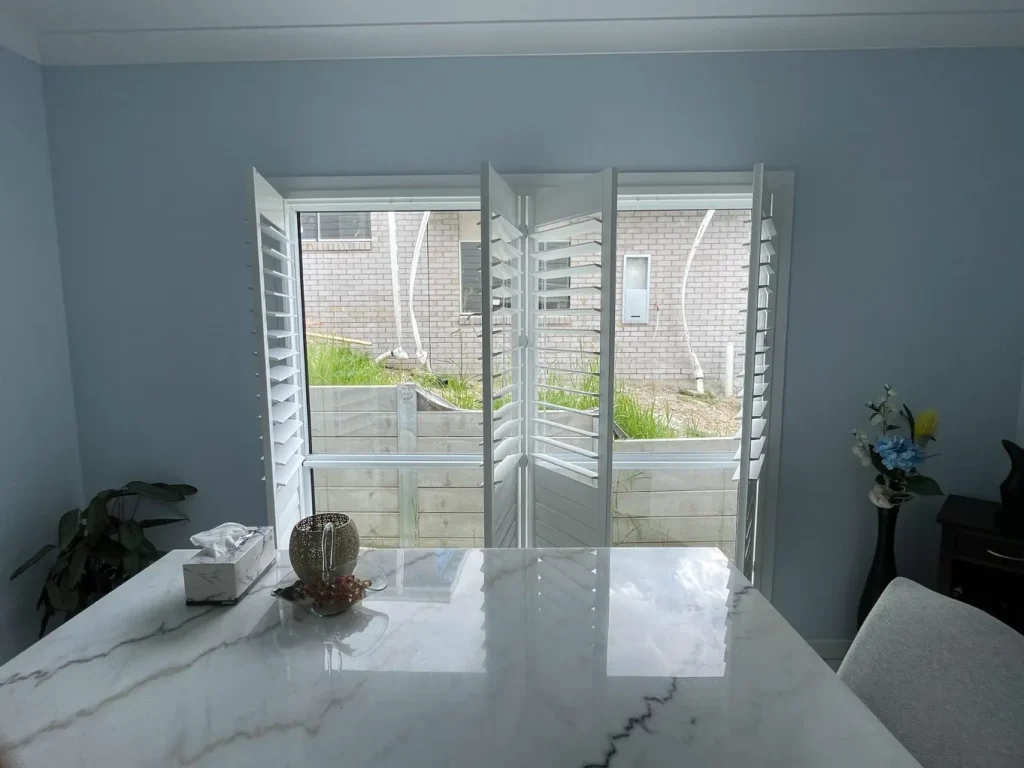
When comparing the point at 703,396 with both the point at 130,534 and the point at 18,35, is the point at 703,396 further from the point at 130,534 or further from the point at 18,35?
the point at 18,35

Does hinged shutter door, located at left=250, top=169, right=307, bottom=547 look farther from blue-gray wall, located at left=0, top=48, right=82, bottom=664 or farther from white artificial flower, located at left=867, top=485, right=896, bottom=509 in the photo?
white artificial flower, located at left=867, top=485, right=896, bottom=509

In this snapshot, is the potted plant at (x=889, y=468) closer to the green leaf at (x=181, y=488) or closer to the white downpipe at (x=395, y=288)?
the white downpipe at (x=395, y=288)

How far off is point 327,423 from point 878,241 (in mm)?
2230

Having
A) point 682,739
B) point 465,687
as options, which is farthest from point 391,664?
point 682,739

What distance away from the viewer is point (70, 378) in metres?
2.11

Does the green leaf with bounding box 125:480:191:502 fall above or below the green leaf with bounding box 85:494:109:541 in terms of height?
above

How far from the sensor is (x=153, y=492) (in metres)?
1.97

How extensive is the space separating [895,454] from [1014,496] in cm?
39

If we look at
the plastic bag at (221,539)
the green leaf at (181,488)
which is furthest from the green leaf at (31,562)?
the plastic bag at (221,539)

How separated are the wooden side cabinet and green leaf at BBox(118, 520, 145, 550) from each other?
276cm

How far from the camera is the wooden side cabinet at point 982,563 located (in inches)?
67.1

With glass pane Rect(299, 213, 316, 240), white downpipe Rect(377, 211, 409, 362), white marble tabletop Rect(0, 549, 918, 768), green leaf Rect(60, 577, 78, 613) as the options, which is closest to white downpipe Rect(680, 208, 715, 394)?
white downpipe Rect(377, 211, 409, 362)

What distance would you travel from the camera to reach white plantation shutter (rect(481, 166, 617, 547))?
1.67m

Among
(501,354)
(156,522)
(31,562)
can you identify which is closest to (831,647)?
(501,354)
